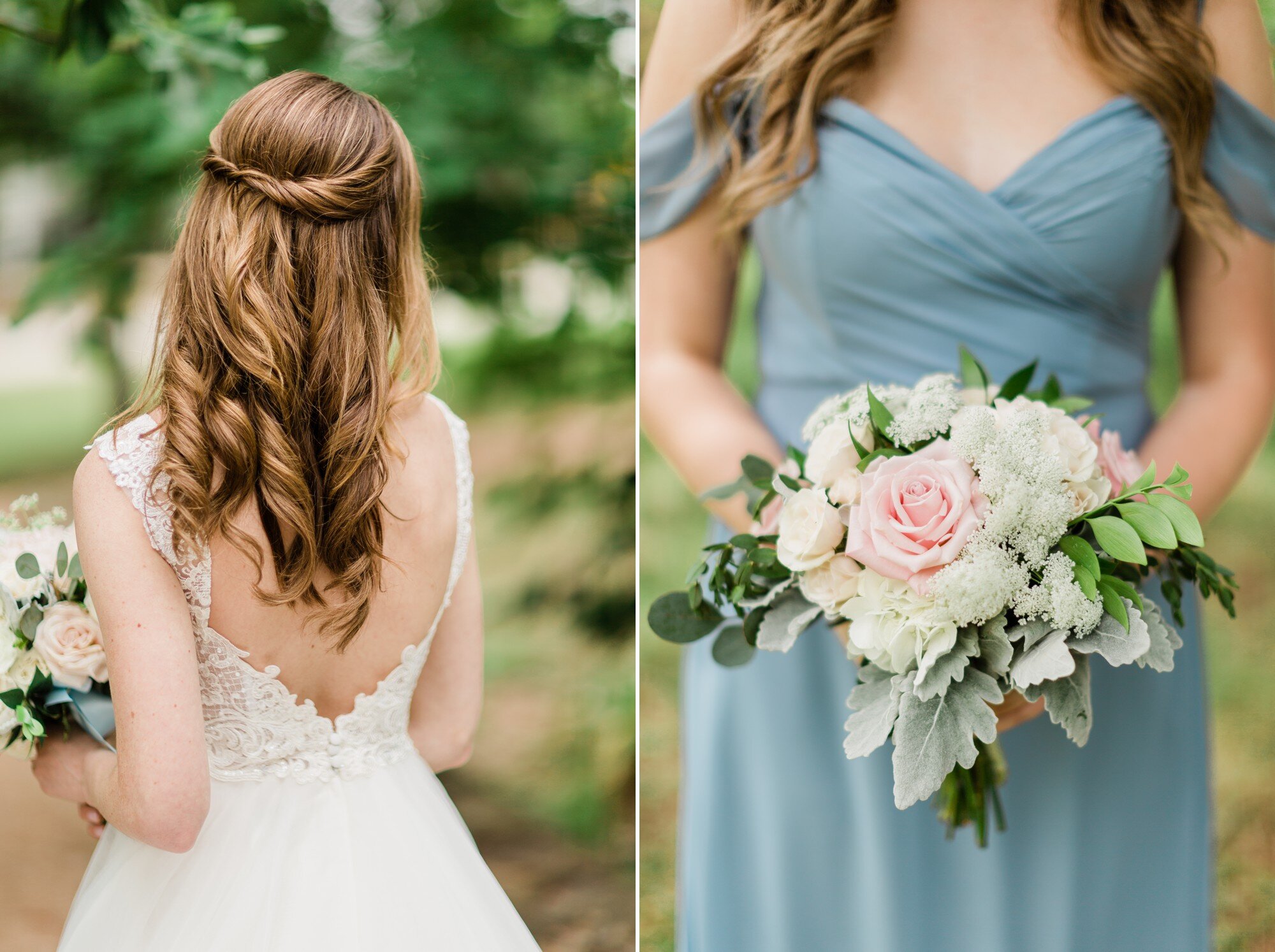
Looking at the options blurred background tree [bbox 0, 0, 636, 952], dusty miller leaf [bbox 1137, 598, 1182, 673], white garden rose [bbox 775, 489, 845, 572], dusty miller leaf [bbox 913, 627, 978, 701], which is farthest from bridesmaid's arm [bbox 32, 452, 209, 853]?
blurred background tree [bbox 0, 0, 636, 952]

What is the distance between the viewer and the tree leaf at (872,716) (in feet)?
3.71

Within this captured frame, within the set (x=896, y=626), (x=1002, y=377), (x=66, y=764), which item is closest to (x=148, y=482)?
(x=66, y=764)

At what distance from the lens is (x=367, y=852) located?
4.16ft

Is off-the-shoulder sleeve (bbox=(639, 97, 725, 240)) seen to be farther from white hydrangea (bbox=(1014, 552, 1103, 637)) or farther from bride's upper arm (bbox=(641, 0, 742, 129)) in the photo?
white hydrangea (bbox=(1014, 552, 1103, 637))

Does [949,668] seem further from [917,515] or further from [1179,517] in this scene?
[1179,517]

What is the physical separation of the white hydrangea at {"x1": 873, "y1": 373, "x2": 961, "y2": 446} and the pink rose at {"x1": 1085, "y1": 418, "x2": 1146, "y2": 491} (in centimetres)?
19

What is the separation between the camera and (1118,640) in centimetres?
108

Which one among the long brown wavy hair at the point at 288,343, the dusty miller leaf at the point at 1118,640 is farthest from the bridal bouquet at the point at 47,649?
the dusty miller leaf at the point at 1118,640

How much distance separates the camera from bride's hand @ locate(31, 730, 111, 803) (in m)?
1.25

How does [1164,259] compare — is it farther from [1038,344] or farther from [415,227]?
[415,227]

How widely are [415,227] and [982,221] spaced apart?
82cm

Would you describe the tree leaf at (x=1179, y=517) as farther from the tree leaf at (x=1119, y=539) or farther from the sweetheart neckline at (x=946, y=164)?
the sweetheart neckline at (x=946, y=164)

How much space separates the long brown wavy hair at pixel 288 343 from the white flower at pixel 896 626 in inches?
22.4

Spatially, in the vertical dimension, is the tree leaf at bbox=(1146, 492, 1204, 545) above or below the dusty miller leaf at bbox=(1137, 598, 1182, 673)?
above
